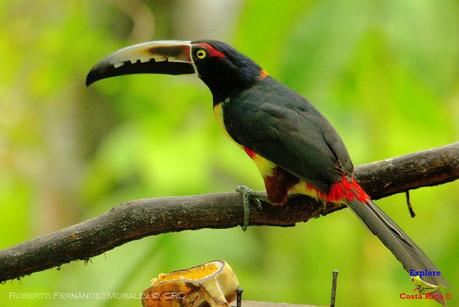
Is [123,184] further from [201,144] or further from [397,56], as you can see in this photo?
[397,56]

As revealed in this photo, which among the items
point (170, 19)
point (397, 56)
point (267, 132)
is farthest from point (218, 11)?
point (267, 132)

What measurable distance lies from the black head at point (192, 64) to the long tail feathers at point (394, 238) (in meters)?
0.56

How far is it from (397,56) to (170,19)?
1318 millimetres

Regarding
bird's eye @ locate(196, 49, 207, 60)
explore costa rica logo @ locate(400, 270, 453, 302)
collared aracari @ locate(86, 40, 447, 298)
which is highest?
bird's eye @ locate(196, 49, 207, 60)

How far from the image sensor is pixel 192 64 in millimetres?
2297

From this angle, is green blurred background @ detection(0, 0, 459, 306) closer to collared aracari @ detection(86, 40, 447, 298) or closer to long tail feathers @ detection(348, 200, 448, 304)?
collared aracari @ detection(86, 40, 447, 298)

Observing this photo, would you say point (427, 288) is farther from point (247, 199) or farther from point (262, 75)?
point (262, 75)

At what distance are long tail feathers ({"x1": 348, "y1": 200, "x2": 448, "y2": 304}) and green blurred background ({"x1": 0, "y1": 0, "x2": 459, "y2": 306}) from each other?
51 cm

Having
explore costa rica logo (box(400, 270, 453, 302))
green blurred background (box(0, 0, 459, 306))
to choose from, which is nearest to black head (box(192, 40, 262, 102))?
green blurred background (box(0, 0, 459, 306))

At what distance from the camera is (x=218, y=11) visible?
338 cm

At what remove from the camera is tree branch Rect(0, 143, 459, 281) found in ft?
6.21

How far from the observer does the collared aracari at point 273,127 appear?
1.96 m

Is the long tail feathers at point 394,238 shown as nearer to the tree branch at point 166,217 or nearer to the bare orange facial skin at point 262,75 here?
the tree branch at point 166,217

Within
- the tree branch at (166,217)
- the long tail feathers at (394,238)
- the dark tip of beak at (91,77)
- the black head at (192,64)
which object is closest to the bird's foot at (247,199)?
the tree branch at (166,217)
